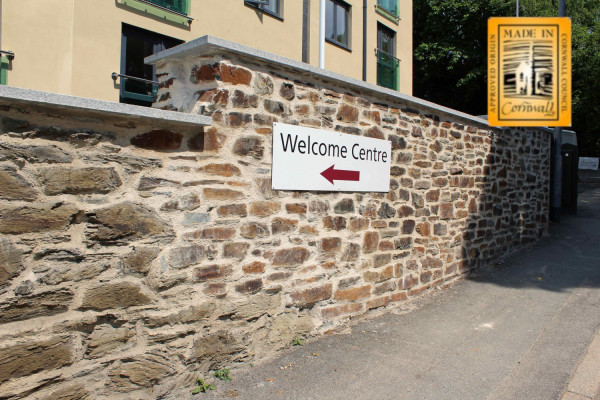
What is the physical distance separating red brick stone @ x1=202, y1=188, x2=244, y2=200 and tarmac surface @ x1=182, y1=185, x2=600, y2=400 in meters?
1.38

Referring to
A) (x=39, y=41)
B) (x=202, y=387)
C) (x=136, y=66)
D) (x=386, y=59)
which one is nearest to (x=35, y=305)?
(x=202, y=387)

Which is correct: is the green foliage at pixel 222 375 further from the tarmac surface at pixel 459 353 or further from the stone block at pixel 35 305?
the stone block at pixel 35 305

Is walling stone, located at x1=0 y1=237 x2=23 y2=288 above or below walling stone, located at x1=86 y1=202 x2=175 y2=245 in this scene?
below

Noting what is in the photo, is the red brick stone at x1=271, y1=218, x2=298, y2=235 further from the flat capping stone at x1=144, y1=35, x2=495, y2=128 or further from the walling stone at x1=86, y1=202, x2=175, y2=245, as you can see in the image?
the flat capping stone at x1=144, y1=35, x2=495, y2=128

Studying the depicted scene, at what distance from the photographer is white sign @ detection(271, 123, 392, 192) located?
425 cm

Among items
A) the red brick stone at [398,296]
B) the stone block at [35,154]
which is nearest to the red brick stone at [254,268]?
the stone block at [35,154]

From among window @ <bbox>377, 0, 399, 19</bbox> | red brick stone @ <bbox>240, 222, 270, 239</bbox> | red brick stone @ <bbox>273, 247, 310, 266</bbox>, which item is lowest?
red brick stone @ <bbox>273, 247, 310, 266</bbox>

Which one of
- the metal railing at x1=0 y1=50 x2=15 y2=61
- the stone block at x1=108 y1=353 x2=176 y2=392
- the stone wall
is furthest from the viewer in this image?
the metal railing at x1=0 y1=50 x2=15 y2=61

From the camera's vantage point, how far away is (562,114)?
10.2 m

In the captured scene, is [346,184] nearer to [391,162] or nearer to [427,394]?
[391,162]

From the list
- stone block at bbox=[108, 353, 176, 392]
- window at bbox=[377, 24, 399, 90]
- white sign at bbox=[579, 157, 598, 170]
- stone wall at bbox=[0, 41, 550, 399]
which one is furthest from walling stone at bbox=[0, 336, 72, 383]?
white sign at bbox=[579, 157, 598, 170]

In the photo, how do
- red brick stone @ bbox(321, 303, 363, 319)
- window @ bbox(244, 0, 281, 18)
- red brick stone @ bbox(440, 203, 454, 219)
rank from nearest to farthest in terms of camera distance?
red brick stone @ bbox(321, 303, 363, 319)
red brick stone @ bbox(440, 203, 454, 219)
window @ bbox(244, 0, 281, 18)

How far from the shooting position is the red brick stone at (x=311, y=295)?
447cm

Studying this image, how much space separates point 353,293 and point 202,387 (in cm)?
202
